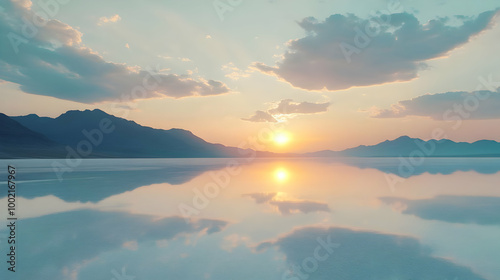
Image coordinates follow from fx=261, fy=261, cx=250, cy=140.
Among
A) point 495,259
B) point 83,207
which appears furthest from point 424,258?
point 83,207

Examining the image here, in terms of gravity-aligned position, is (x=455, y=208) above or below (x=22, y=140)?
below

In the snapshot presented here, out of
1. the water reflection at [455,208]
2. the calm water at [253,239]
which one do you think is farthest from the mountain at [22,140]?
the water reflection at [455,208]

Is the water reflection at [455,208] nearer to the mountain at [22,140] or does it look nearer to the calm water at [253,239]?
the calm water at [253,239]

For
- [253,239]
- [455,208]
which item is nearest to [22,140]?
[253,239]

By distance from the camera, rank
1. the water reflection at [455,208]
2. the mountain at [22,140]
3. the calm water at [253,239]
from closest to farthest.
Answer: the calm water at [253,239] → the water reflection at [455,208] → the mountain at [22,140]

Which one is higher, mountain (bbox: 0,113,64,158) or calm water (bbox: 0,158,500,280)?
mountain (bbox: 0,113,64,158)

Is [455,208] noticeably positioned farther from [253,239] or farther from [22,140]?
[22,140]

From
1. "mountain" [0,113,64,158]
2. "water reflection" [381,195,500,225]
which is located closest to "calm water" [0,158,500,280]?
"water reflection" [381,195,500,225]

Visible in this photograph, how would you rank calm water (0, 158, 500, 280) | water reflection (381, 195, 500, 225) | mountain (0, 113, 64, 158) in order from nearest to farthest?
calm water (0, 158, 500, 280) < water reflection (381, 195, 500, 225) < mountain (0, 113, 64, 158)

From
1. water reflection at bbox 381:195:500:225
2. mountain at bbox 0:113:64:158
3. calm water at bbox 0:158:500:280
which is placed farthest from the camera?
mountain at bbox 0:113:64:158

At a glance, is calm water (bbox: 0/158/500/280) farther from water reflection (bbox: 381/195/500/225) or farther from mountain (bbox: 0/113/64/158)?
mountain (bbox: 0/113/64/158)

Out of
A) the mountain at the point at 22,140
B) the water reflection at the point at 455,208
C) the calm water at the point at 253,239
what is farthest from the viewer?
the mountain at the point at 22,140

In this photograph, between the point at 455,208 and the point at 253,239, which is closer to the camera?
the point at 253,239

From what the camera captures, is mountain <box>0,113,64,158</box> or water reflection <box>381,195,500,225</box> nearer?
water reflection <box>381,195,500,225</box>
